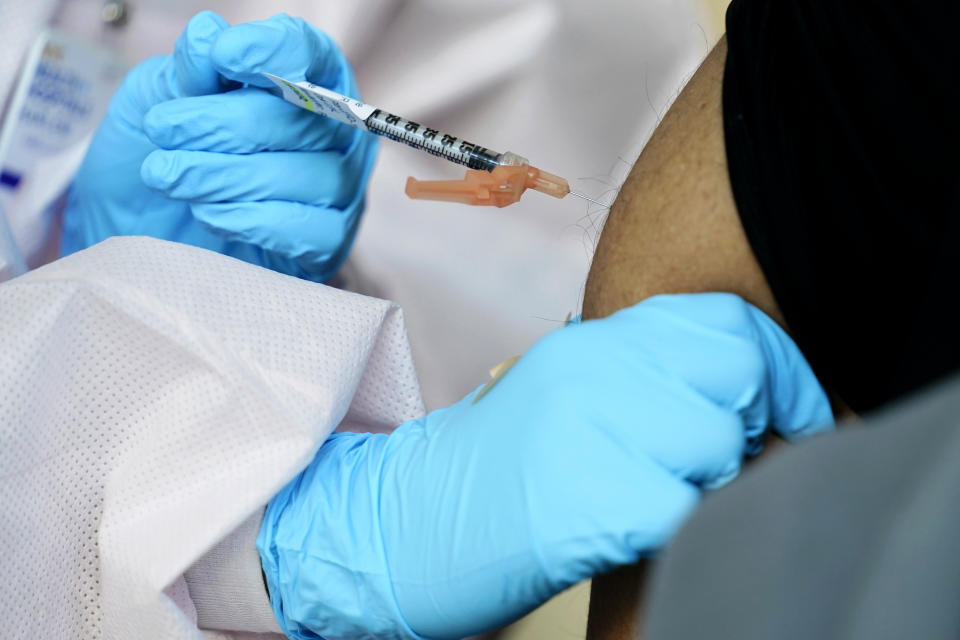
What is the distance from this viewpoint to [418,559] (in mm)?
858

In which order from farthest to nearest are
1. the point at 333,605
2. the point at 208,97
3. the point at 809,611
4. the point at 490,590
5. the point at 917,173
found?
the point at 208,97 < the point at 333,605 < the point at 490,590 < the point at 917,173 < the point at 809,611

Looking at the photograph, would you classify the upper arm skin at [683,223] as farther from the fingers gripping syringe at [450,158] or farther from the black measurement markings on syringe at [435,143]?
the black measurement markings on syringe at [435,143]

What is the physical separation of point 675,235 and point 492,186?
299 mm

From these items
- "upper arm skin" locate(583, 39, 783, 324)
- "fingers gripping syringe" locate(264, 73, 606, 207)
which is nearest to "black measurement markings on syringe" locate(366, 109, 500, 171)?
"fingers gripping syringe" locate(264, 73, 606, 207)

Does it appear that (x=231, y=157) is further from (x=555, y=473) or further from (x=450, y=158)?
(x=555, y=473)

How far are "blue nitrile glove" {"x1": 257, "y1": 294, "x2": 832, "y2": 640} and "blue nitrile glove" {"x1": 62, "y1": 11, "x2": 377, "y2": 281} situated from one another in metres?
0.56

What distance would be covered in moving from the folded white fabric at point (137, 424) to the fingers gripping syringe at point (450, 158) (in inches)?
11.5

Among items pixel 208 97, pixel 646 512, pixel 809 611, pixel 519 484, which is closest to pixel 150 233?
pixel 208 97

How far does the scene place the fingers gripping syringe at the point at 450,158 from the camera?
3.42 feet

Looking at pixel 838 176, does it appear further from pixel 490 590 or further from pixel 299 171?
pixel 299 171

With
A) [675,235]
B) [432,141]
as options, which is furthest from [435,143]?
[675,235]

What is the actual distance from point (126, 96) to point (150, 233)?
25cm

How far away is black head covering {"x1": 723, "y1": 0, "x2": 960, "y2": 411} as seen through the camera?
2.14ft

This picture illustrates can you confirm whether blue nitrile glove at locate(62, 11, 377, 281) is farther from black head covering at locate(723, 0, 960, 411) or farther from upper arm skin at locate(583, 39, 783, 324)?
black head covering at locate(723, 0, 960, 411)
